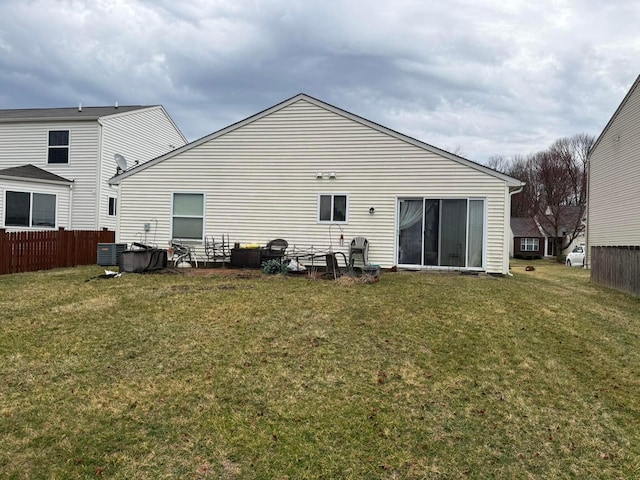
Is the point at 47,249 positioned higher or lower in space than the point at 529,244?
lower

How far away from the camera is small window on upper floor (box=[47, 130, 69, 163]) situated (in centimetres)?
1856

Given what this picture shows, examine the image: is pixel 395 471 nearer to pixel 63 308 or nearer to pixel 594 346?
pixel 594 346

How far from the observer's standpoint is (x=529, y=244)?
156 feet

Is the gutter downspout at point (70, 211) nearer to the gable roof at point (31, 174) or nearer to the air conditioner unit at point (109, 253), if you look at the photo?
the gable roof at point (31, 174)

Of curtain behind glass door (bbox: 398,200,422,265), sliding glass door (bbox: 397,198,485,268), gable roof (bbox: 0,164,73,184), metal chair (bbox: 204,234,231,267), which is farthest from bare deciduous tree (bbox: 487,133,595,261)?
gable roof (bbox: 0,164,73,184)

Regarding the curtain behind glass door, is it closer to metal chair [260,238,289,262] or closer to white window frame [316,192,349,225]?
white window frame [316,192,349,225]

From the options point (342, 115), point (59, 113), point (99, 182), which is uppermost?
point (59, 113)

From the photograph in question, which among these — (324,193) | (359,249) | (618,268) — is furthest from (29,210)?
(618,268)

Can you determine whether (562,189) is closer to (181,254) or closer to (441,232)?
(441,232)

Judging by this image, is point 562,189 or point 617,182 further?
point 562,189

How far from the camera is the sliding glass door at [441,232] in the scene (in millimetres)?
12492

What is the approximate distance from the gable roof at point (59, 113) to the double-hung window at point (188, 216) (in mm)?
7076

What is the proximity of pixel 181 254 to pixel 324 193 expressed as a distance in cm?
468

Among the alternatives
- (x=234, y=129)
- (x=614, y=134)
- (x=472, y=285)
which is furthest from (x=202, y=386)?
(x=614, y=134)
